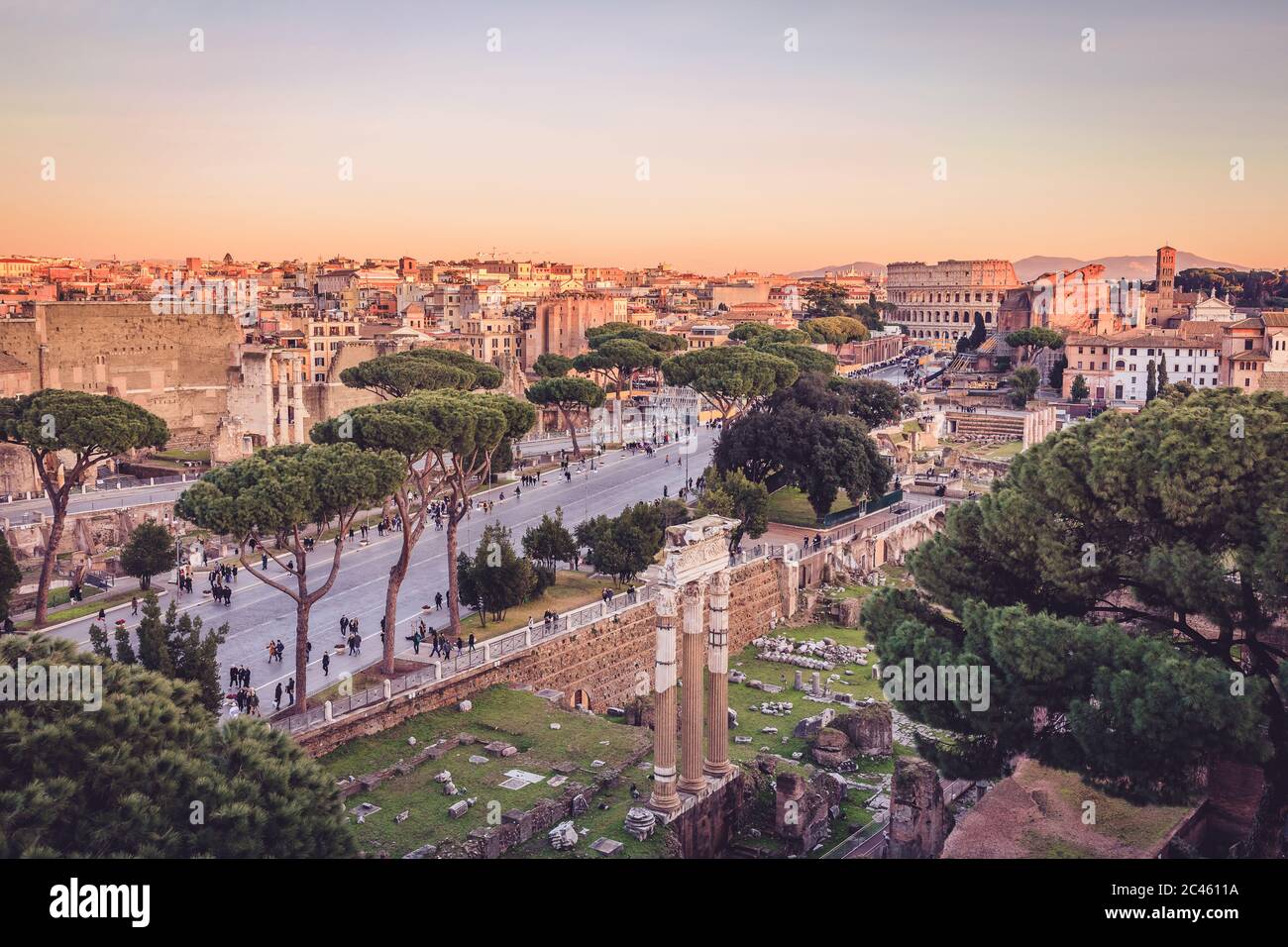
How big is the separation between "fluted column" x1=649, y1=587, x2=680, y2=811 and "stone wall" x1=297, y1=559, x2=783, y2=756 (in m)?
4.38

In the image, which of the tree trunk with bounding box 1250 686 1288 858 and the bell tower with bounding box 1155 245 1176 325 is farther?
the bell tower with bounding box 1155 245 1176 325

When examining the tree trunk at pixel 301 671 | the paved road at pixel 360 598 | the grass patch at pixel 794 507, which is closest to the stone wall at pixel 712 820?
the tree trunk at pixel 301 671

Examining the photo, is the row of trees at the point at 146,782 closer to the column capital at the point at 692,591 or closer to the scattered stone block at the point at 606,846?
the scattered stone block at the point at 606,846

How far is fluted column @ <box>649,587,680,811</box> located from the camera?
1476 centimetres

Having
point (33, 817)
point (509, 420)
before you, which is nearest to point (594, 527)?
point (509, 420)

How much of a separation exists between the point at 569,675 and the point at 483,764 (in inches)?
181

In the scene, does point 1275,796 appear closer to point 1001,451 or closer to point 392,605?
point 392,605

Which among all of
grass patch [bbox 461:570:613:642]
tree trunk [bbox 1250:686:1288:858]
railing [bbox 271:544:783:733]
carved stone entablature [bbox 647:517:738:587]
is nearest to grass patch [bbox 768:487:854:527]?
grass patch [bbox 461:570:613:642]

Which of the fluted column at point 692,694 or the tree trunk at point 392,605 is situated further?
the tree trunk at point 392,605

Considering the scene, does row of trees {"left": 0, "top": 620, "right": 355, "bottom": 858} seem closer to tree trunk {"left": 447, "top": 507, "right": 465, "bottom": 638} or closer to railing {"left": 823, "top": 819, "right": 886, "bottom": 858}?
railing {"left": 823, "top": 819, "right": 886, "bottom": 858}

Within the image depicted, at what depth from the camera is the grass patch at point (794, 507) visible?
34406 mm

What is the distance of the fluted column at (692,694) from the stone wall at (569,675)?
4.50 m

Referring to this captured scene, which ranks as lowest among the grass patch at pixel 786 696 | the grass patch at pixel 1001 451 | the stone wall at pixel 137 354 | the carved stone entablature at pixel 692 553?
the grass patch at pixel 786 696
